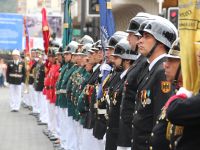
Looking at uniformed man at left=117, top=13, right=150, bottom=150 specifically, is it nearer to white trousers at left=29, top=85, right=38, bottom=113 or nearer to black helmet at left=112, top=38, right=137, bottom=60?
black helmet at left=112, top=38, right=137, bottom=60

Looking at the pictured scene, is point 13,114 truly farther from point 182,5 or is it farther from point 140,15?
point 182,5

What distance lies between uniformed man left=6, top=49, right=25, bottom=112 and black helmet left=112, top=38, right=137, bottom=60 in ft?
40.8

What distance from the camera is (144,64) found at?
18.8 feet

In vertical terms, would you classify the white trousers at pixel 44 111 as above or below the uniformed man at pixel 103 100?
below

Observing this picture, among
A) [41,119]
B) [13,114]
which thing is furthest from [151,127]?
[13,114]

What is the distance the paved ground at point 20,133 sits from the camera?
11562mm

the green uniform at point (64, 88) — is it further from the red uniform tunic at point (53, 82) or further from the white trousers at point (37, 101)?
the white trousers at point (37, 101)

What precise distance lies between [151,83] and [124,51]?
175 cm

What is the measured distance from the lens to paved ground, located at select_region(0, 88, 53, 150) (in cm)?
1156

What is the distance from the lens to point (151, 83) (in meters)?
4.96

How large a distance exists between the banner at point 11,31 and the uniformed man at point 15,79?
1184 centimetres

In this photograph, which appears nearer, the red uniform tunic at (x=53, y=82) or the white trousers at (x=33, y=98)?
the red uniform tunic at (x=53, y=82)

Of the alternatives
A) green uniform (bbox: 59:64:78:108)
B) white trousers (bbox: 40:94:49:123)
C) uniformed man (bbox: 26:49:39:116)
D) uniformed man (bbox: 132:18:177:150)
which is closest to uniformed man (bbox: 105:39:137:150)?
uniformed man (bbox: 132:18:177:150)

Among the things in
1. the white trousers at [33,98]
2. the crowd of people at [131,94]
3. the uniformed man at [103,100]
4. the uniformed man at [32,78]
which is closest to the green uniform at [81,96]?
the crowd of people at [131,94]
